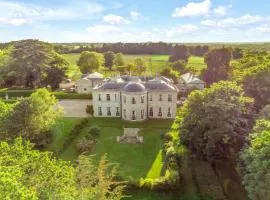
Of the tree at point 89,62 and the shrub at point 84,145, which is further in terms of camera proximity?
the tree at point 89,62

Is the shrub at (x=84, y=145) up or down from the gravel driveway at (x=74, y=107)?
down

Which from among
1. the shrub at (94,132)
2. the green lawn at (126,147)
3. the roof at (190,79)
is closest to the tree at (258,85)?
the green lawn at (126,147)

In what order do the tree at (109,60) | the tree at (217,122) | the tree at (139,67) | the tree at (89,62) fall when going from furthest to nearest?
1. the tree at (109,60)
2. the tree at (89,62)
3. the tree at (139,67)
4. the tree at (217,122)

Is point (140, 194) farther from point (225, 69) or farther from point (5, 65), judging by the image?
point (5, 65)

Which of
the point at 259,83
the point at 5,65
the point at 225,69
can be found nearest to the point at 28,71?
the point at 5,65

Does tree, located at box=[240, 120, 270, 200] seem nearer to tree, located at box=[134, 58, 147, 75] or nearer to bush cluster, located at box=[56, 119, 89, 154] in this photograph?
bush cluster, located at box=[56, 119, 89, 154]

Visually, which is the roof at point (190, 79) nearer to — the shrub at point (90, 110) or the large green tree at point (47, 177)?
the shrub at point (90, 110)

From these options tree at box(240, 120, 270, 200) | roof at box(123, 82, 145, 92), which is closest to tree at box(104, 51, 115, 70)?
roof at box(123, 82, 145, 92)
